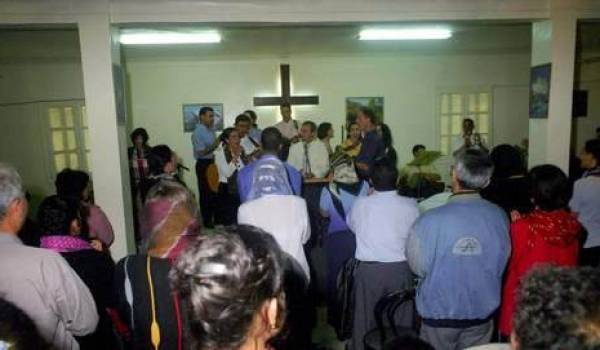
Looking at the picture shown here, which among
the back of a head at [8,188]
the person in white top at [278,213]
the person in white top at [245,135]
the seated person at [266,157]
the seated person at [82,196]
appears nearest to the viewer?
the back of a head at [8,188]

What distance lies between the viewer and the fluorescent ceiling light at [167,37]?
5941 millimetres

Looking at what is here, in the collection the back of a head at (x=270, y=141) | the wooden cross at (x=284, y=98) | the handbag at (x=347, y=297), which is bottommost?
the handbag at (x=347, y=297)

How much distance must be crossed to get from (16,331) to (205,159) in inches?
241

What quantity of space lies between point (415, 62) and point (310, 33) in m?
3.52

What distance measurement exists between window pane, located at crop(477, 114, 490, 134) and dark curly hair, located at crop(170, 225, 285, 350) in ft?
30.1

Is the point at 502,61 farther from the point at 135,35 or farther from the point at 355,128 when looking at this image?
the point at 135,35

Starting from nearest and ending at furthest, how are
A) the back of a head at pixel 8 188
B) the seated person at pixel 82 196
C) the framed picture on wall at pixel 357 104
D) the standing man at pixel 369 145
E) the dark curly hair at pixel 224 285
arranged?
1. the dark curly hair at pixel 224 285
2. the back of a head at pixel 8 188
3. the seated person at pixel 82 196
4. the standing man at pixel 369 145
5. the framed picture on wall at pixel 357 104

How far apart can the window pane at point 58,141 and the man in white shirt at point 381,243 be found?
6877 millimetres

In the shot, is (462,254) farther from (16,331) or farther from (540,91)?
(540,91)

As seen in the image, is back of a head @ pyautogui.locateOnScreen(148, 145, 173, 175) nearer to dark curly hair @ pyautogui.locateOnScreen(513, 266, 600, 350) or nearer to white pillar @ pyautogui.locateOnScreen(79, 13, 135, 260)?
white pillar @ pyautogui.locateOnScreen(79, 13, 135, 260)

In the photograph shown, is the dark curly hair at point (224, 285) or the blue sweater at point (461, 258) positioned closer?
the dark curly hair at point (224, 285)

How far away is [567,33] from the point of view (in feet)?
13.5

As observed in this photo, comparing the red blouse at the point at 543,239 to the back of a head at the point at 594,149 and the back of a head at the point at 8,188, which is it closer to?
the back of a head at the point at 594,149

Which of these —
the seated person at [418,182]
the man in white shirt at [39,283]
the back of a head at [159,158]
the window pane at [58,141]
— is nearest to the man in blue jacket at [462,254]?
the man in white shirt at [39,283]
